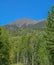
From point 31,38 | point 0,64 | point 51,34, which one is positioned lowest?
point 0,64

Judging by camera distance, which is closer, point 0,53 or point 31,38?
point 0,53

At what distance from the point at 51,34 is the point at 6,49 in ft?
41.0

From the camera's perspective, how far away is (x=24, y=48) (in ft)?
317

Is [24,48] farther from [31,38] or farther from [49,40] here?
[49,40]

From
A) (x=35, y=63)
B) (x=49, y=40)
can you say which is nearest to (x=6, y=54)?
(x=49, y=40)

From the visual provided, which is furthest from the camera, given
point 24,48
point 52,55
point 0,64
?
point 24,48

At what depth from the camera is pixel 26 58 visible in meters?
99.1

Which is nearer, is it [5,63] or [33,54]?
[5,63]

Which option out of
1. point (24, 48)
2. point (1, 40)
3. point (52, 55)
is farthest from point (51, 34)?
point (24, 48)

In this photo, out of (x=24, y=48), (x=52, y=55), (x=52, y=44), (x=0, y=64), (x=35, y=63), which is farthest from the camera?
(x=24, y=48)

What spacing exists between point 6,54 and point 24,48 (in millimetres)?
50778

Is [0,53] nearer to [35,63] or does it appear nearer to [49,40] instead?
[49,40]

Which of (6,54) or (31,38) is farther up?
(31,38)

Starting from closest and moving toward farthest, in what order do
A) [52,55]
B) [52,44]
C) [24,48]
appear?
[52,44] → [52,55] → [24,48]
